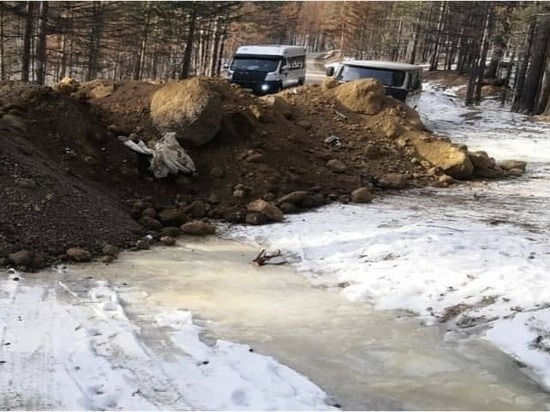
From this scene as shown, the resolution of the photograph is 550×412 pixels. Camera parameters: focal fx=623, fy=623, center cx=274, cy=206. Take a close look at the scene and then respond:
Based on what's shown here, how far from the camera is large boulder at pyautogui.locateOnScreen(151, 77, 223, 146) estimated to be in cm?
1166

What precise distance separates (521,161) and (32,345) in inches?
478

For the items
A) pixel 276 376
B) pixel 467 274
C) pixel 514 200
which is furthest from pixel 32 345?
pixel 514 200

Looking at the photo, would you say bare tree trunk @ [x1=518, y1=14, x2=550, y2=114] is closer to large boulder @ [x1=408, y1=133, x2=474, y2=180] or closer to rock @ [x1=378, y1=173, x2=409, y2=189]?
large boulder @ [x1=408, y1=133, x2=474, y2=180]

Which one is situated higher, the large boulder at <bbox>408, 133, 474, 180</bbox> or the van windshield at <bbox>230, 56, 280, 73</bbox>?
the van windshield at <bbox>230, 56, 280, 73</bbox>

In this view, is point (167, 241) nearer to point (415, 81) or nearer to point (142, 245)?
point (142, 245)

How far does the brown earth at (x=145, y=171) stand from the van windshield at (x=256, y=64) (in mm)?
8478

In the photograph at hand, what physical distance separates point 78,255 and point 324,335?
3499mm

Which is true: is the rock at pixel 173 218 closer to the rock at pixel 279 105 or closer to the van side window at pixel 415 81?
the rock at pixel 279 105

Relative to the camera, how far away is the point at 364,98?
14898 mm

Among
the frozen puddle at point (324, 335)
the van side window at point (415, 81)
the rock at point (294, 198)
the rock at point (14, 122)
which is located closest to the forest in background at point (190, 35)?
the van side window at point (415, 81)

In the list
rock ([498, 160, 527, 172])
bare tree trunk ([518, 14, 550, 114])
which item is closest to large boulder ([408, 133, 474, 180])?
rock ([498, 160, 527, 172])

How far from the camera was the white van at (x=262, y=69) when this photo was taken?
22.8 meters

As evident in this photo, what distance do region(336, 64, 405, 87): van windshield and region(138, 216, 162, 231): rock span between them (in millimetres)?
10294

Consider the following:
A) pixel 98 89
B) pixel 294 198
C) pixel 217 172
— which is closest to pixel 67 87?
pixel 98 89
